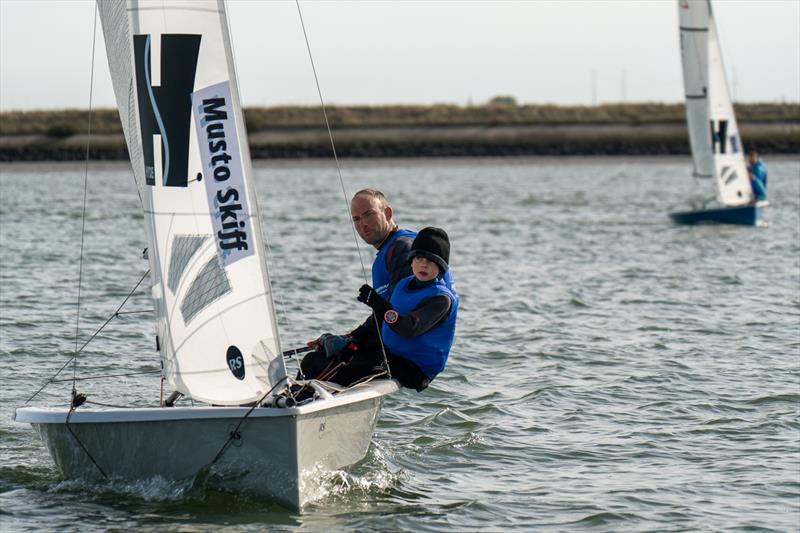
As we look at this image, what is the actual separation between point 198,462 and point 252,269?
1.12 meters

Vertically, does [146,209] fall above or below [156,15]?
below

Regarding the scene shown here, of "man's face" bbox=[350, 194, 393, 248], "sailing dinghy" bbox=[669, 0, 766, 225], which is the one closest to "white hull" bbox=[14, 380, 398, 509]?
"man's face" bbox=[350, 194, 393, 248]

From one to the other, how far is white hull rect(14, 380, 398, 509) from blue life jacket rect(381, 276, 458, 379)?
44 centimetres

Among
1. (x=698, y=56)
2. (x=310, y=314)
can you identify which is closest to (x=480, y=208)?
(x=698, y=56)

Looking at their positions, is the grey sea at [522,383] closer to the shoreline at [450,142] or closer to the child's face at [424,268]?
the child's face at [424,268]

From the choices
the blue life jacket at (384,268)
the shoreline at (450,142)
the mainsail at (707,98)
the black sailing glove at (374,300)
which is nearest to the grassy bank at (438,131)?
the shoreline at (450,142)

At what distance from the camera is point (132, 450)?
23.7ft

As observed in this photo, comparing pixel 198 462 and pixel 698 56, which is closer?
pixel 198 462

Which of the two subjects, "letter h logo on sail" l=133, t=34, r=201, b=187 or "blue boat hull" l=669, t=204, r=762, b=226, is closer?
"letter h logo on sail" l=133, t=34, r=201, b=187

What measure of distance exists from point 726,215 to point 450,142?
38.1 metres

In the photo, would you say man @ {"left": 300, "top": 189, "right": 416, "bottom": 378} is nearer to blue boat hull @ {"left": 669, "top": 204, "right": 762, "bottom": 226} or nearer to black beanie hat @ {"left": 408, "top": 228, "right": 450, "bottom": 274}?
black beanie hat @ {"left": 408, "top": 228, "right": 450, "bottom": 274}

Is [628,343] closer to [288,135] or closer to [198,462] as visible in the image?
[198,462]

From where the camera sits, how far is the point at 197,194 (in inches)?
279

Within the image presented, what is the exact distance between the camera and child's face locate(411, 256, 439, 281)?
25.0 ft
